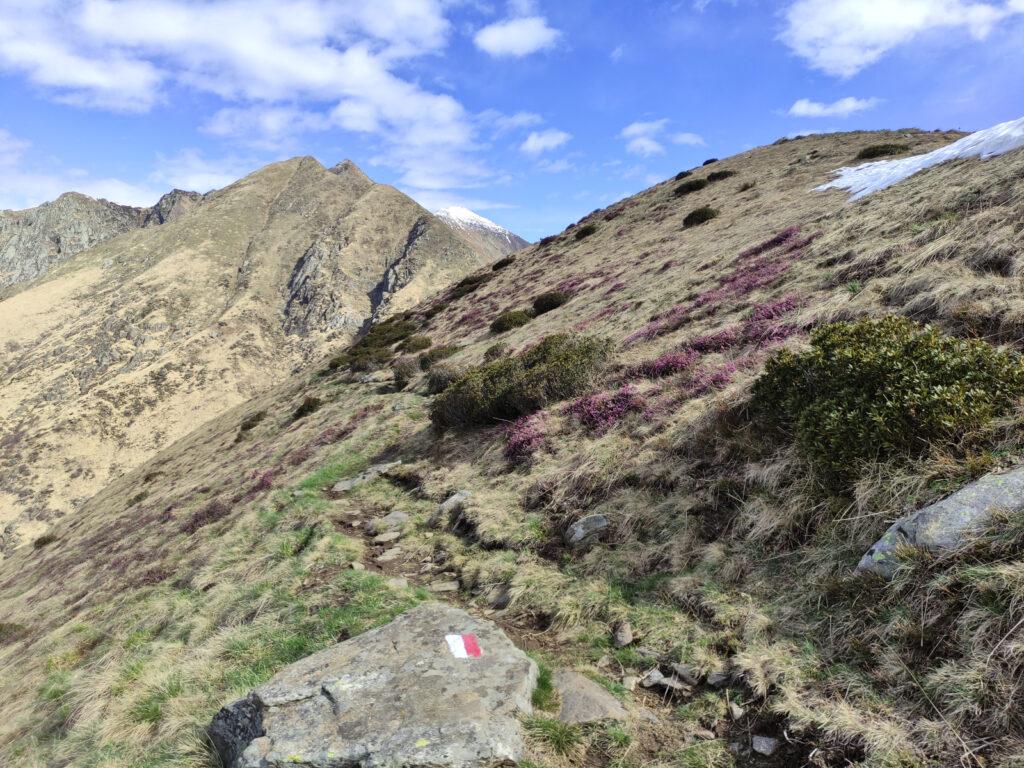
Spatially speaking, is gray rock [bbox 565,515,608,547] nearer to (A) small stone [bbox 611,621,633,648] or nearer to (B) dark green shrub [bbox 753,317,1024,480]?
(A) small stone [bbox 611,621,633,648]

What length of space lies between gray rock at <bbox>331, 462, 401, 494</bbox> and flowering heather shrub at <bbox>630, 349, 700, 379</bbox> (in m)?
7.71

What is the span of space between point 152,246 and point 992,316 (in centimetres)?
13734

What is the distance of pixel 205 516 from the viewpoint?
1830 centimetres

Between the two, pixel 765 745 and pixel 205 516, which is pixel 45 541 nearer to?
pixel 205 516

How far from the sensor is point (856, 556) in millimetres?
5484

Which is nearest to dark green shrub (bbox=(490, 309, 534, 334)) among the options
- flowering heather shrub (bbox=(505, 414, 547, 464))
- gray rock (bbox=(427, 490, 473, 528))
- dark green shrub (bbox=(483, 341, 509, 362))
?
dark green shrub (bbox=(483, 341, 509, 362))

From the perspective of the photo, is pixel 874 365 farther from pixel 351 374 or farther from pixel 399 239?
pixel 399 239

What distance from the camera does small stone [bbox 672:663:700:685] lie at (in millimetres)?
5328

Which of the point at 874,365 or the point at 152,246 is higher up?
the point at 152,246

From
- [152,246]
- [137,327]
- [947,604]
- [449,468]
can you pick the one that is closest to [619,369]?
[449,468]

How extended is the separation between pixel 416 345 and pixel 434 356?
667 centimetres

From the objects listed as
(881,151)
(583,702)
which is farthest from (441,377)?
(881,151)

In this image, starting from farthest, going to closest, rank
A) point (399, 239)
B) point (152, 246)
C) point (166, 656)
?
point (399, 239)
point (152, 246)
point (166, 656)

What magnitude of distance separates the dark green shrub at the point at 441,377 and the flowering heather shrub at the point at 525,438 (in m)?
8.68
